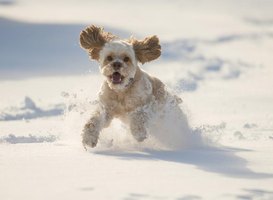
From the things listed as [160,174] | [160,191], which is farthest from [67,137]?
[160,191]

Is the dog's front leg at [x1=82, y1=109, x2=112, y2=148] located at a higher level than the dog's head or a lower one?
lower

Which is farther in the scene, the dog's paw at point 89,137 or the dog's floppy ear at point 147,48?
the dog's floppy ear at point 147,48

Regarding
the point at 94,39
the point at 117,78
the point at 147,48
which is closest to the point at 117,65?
the point at 117,78

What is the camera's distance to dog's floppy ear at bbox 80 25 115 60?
31.5 ft

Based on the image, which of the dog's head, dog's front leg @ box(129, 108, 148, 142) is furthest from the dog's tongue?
dog's front leg @ box(129, 108, 148, 142)

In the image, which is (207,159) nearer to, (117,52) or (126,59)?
(126,59)

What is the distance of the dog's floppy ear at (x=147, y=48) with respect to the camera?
9.75m

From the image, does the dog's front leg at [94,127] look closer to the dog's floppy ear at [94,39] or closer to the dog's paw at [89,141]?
the dog's paw at [89,141]

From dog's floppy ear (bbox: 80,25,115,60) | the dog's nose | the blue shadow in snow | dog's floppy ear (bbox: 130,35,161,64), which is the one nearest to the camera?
the blue shadow in snow

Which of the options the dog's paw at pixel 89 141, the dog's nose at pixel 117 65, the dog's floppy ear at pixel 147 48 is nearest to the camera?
the dog's paw at pixel 89 141

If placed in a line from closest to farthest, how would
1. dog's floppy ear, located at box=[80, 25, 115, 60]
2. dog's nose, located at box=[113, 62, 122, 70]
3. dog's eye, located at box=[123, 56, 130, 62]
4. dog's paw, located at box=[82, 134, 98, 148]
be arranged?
dog's paw, located at box=[82, 134, 98, 148]
dog's nose, located at box=[113, 62, 122, 70]
dog's eye, located at box=[123, 56, 130, 62]
dog's floppy ear, located at box=[80, 25, 115, 60]

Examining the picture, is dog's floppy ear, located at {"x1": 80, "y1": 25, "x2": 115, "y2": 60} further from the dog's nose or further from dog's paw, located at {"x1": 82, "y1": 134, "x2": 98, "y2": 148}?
dog's paw, located at {"x1": 82, "y1": 134, "x2": 98, "y2": 148}

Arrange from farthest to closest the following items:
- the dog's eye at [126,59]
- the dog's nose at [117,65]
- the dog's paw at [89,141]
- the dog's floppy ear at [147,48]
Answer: the dog's floppy ear at [147,48] → the dog's eye at [126,59] → the dog's nose at [117,65] → the dog's paw at [89,141]

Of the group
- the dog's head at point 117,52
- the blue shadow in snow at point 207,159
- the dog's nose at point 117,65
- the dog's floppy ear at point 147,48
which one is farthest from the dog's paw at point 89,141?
the dog's floppy ear at point 147,48
